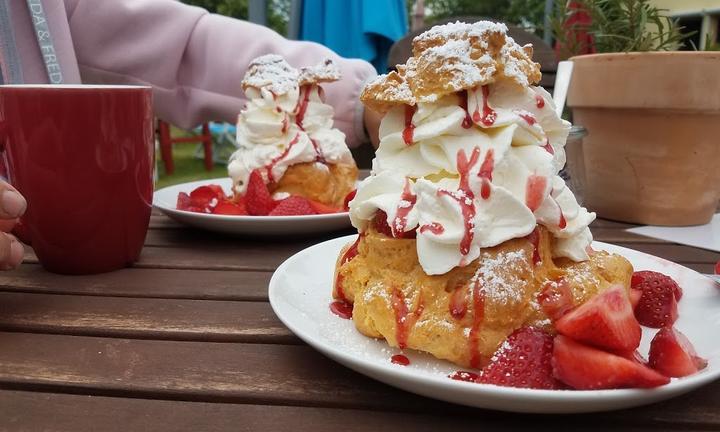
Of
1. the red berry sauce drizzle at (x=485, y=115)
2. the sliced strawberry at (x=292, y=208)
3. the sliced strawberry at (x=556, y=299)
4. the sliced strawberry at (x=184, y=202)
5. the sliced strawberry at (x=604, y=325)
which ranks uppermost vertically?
the red berry sauce drizzle at (x=485, y=115)

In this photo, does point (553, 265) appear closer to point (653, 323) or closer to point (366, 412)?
point (653, 323)

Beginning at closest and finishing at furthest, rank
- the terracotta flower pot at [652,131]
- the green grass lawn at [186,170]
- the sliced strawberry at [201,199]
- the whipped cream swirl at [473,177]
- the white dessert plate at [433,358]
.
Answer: the white dessert plate at [433,358]
the whipped cream swirl at [473,177]
the terracotta flower pot at [652,131]
the sliced strawberry at [201,199]
the green grass lawn at [186,170]

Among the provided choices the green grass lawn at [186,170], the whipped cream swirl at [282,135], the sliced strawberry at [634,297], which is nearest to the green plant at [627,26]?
the whipped cream swirl at [282,135]

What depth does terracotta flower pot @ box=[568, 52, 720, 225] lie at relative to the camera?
1.47 m

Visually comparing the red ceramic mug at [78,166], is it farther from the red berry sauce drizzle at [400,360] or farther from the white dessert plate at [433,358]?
the red berry sauce drizzle at [400,360]

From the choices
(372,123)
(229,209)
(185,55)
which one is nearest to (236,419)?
(229,209)

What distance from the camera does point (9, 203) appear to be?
3.05 feet

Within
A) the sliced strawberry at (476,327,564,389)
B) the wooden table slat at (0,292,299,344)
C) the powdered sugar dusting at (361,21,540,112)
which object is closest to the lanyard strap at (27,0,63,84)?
the wooden table slat at (0,292,299,344)

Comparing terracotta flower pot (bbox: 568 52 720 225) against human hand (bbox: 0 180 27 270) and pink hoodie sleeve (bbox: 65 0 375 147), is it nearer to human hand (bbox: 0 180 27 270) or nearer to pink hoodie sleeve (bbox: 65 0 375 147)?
pink hoodie sleeve (bbox: 65 0 375 147)

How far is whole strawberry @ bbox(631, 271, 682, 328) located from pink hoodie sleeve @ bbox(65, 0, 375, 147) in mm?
1614

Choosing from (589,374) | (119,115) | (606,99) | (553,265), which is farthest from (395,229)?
(606,99)

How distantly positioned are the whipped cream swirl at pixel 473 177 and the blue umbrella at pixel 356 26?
2.59 m

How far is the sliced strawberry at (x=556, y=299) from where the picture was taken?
81 centimetres

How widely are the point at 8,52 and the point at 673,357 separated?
6.34 ft
